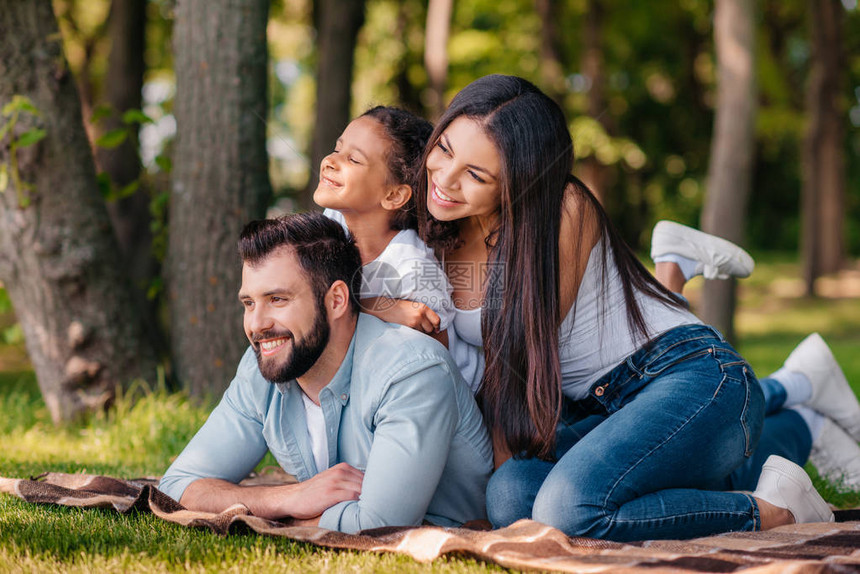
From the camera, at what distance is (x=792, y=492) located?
2.97m

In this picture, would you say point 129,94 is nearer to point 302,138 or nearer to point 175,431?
point 175,431

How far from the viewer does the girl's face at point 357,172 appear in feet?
10.6

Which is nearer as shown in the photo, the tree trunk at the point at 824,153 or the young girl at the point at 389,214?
the young girl at the point at 389,214

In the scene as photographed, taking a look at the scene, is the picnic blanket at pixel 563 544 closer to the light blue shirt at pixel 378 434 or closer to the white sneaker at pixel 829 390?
the light blue shirt at pixel 378 434

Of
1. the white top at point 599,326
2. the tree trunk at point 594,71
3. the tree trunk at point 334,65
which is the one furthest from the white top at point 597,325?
the tree trunk at point 594,71

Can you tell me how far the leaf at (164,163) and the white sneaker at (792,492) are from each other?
12.0 feet

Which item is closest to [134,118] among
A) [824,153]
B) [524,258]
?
[524,258]

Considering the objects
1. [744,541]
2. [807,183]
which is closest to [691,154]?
[807,183]

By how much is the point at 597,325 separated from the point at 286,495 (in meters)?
1.27

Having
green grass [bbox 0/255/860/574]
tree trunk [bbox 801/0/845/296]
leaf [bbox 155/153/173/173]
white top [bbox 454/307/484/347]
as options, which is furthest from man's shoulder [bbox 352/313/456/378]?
tree trunk [bbox 801/0/845/296]

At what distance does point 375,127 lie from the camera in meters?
3.30

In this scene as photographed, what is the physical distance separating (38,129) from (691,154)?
844 inches

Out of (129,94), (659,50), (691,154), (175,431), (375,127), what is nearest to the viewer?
(375,127)

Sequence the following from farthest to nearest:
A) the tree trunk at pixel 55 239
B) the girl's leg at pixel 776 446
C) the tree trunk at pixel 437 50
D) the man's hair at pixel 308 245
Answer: the tree trunk at pixel 437 50 < the tree trunk at pixel 55 239 < the girl's leg at pixel 776 446 < the man's hair at pixel 308 245
